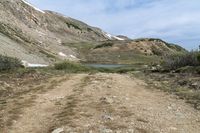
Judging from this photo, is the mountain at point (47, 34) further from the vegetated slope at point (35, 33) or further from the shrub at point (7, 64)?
the shrub at point (7, 64)

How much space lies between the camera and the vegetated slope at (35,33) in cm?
7126

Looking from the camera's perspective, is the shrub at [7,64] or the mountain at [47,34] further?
the mountain at [47,34]

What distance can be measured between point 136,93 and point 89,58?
305 feet

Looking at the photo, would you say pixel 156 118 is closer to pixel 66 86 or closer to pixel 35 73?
pixel 66 86

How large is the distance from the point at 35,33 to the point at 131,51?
3229 centimetres

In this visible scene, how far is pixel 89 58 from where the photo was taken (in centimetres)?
11375

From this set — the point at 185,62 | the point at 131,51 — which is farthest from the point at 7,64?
the point at 131,51

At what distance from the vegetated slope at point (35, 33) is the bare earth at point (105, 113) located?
126 ft

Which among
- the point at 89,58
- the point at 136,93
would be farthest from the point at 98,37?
the point at 136,93

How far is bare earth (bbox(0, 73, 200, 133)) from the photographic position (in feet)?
42.1

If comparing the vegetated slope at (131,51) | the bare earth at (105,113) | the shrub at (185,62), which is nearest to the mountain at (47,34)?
the vegetated slope at (131,51)

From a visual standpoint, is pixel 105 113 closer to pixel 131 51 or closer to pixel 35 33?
pixel 35 33

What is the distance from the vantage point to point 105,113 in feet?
49.2

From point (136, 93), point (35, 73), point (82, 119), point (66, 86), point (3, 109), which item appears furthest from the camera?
point (35, 73)
